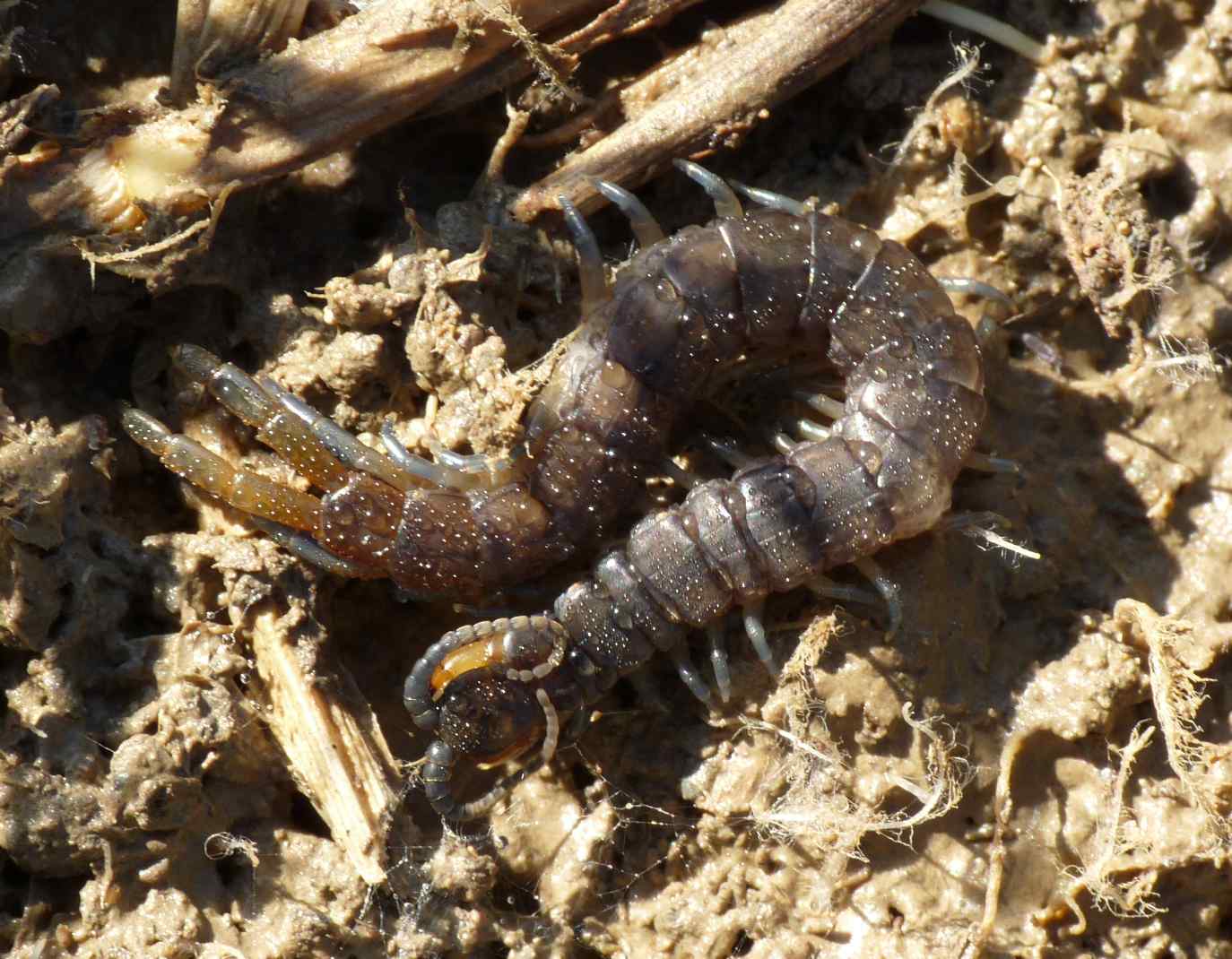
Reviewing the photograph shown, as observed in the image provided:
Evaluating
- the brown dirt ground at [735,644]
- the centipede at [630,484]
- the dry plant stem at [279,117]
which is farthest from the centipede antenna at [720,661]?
the dry plant stem at [279,117]

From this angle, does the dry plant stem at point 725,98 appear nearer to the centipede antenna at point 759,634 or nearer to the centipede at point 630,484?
the centipede at point 630,484

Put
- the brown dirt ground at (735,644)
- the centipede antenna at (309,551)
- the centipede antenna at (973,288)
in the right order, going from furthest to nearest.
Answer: the centipede antenna at (973,288) → the centipede antenna at (309,551) → the brown dirt ground at (735,644)

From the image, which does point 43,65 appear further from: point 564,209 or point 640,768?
point 640,768

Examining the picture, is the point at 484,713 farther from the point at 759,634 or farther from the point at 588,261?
the point at 588,261

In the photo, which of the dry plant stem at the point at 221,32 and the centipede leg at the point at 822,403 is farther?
the centipede leg at the point at 822,403

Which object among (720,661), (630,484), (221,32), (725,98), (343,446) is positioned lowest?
(720,661)

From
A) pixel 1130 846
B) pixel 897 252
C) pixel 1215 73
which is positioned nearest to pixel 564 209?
pixel 897 252

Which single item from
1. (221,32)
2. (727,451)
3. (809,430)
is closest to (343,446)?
(727,451)
